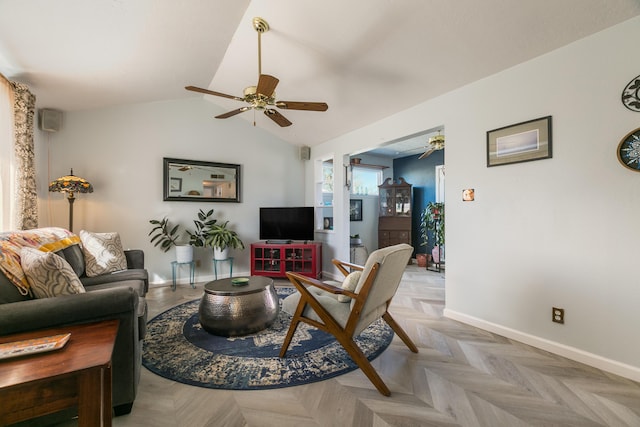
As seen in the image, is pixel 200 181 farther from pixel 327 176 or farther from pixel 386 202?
pixel 386 202

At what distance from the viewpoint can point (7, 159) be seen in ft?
8.76

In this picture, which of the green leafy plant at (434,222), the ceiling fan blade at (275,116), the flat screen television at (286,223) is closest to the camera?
the ceiling fan blade at (275,116)

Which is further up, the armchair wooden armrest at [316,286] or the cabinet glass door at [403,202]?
the cabinet glass door at [403,202]

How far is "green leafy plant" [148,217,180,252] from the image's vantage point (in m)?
4.21

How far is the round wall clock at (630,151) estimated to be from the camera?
1.81 m

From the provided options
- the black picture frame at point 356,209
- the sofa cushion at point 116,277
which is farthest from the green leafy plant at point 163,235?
the black picture frame at point 356,209

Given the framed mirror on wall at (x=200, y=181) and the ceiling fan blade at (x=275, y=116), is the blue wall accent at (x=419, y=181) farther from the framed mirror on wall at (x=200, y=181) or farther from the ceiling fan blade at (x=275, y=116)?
the ceiling fan blade at (x=275, y=116)

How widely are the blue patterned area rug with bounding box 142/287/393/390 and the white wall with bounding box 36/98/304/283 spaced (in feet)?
6.86

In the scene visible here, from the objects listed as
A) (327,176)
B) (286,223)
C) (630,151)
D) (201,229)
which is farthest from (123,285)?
(630,151)

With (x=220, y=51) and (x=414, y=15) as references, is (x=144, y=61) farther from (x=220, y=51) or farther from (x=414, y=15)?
(x=414, y=15)

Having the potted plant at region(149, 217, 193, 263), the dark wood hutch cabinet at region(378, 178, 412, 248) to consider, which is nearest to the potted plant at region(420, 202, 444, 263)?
the dark wood hutch cabinet at region(378, 178, 412, 248)

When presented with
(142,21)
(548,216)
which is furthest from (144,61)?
(548,216)

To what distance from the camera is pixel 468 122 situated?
276cm

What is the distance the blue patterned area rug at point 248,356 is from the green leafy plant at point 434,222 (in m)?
3.07
